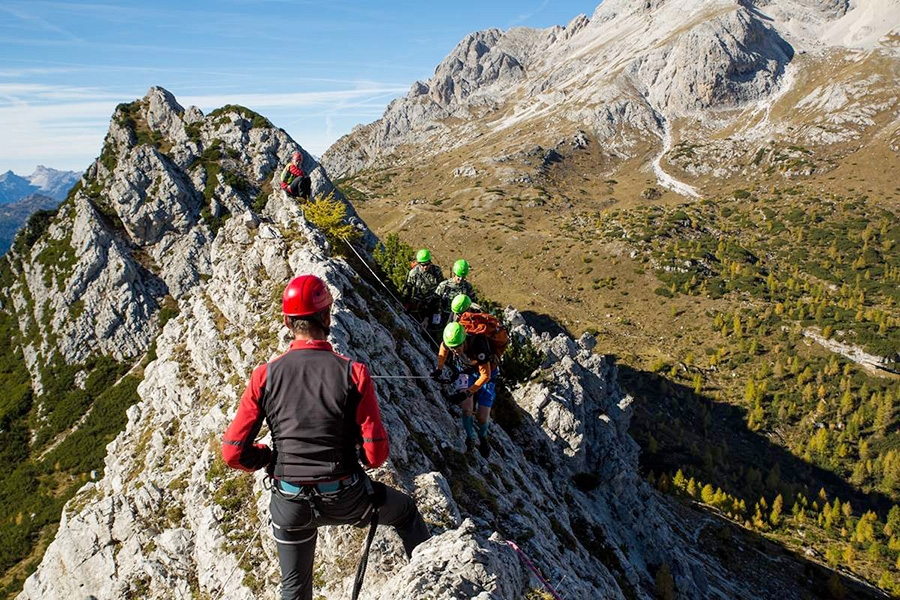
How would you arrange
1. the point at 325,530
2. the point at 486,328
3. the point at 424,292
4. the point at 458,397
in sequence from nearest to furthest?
the point at 325,530
the point at 486,328
the point at 458,397
the point at 424,292

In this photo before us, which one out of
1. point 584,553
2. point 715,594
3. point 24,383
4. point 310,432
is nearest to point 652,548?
point 715,594

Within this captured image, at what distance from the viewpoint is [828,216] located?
135 m

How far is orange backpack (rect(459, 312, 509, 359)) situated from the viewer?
1336 cm

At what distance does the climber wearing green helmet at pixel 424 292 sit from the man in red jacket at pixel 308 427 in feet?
37.0

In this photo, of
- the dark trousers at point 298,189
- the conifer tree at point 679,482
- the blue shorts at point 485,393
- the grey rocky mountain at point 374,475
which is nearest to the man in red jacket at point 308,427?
the grey rocky mountain at point 374,475

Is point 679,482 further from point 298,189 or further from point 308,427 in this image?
point 308,427

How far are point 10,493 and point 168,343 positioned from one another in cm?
4261

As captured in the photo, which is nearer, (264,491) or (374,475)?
(374,475)

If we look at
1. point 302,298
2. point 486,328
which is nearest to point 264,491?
point 486,328

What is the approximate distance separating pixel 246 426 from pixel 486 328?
8.24 metres

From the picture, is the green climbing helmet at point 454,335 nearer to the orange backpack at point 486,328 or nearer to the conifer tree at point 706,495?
the orange backpack at point 486,328

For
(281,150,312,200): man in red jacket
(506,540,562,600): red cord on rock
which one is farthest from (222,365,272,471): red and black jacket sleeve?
(281,150,312,200): man in red jacket

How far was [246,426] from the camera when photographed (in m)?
6.01

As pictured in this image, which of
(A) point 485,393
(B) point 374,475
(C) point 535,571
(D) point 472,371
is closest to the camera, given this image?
(C) point 535,571
